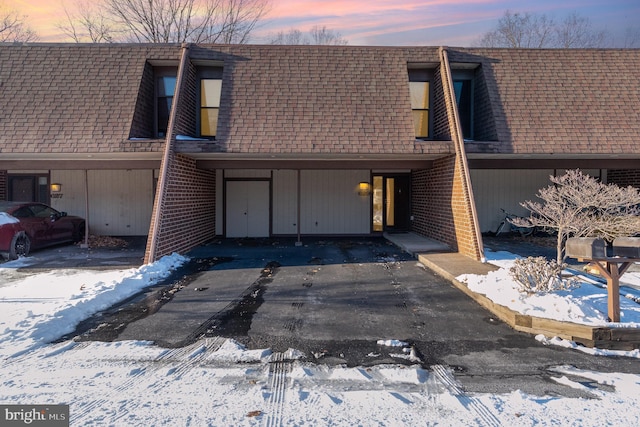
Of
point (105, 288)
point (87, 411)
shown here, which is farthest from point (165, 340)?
point (105, 288)

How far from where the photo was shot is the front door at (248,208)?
13.5 metres

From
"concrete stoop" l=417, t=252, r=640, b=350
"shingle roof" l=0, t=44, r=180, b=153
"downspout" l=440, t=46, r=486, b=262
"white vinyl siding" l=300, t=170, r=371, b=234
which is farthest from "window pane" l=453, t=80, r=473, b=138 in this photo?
"shingle roof" l=0, t=44, r=180, b=153

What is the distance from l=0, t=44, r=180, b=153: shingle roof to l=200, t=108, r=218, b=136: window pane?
1.72 m

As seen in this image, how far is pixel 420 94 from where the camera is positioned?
1130 cm

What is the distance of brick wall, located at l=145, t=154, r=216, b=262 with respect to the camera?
8.53 meters

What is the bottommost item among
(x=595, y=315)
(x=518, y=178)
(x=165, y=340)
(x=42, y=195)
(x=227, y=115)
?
(x=165, y=340)

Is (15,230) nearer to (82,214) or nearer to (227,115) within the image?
(82,214)

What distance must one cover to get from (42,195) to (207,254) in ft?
27.4

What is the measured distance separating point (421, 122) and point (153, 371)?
402 inches

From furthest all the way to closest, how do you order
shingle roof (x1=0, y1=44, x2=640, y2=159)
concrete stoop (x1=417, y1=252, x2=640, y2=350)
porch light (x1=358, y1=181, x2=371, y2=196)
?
1. porch light (x1=358, y1=181, x2=371, y2=196)
2. shingle roof (x1=0, y1=44, x2=640, y2=159)
3. concrete stoop (x1=417, y1=252, x2=640, y2=350)

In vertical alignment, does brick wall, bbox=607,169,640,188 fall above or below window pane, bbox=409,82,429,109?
below

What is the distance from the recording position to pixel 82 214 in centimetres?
1349

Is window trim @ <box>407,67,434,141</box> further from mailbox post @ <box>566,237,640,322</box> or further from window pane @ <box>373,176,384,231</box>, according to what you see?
mailbox post @ <box>566,237,640,322</box>

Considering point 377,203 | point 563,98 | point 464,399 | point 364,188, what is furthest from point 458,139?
point 464,399
